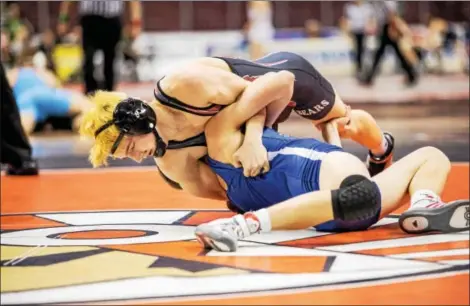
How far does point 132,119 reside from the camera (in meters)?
3.18

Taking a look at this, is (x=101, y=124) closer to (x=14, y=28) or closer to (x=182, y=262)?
(x=182, y=262)

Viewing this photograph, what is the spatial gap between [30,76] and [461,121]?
3.84 m

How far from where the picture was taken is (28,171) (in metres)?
5.71

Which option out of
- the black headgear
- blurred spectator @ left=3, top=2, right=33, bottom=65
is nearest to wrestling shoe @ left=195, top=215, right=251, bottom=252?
the black headgear

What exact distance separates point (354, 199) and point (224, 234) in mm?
424

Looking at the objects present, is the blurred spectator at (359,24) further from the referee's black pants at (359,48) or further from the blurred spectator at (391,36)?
the blurred spectator at (391,36)

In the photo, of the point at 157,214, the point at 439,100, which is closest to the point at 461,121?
the point at 439,100

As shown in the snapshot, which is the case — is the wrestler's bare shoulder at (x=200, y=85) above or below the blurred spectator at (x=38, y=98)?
above

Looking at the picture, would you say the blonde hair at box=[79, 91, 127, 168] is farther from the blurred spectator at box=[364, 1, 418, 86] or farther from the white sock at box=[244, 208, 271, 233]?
the blurred spectator at box=[364, 1, 418, 86]

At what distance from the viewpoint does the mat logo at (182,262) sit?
101 inches

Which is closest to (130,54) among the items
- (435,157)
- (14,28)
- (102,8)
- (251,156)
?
(14,28)

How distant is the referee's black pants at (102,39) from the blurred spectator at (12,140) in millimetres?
3704

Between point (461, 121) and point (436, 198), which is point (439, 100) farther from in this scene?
point (436, 198)

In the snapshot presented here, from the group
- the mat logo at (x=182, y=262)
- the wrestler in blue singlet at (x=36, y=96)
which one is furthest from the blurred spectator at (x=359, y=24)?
the mat logo at (x=182, y=262)
